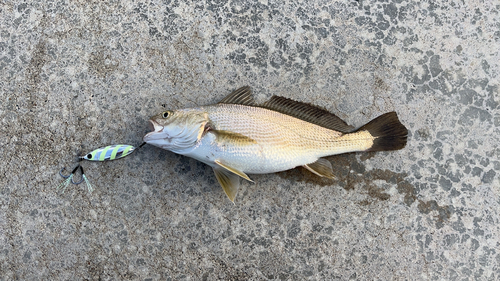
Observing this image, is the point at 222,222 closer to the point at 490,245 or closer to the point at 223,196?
the point at 223,196

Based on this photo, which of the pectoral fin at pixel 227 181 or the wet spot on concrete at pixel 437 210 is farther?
the wet spot on concrete at pixel 437 210

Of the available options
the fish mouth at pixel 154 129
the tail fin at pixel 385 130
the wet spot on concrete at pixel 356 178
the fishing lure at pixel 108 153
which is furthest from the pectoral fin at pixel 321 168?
the fishing lure at pixel 108 153

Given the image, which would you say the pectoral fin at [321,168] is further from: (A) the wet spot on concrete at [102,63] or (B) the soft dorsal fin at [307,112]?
(A) the wet spot on concrete at [102,63]

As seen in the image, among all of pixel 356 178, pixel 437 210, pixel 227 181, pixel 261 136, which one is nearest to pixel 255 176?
pixel 227 181

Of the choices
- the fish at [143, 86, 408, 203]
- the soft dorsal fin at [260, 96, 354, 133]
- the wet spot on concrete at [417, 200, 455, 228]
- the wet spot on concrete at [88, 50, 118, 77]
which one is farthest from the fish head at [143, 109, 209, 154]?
the wet spot on concrete at [417, 200, 455, 228]

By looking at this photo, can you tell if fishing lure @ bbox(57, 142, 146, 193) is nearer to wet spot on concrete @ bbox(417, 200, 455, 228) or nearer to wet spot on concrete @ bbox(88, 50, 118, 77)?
wet spot on concrete @ bbox(88, 50, 118, 77)

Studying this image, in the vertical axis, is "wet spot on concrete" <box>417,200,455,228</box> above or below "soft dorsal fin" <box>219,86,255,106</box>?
below

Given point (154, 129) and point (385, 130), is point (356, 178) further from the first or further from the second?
point (154, 129)

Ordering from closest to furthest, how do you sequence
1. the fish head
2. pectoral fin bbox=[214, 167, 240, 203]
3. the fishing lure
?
the fish head < pectoral fin bbox=[214, 167, 240, 203] < the fishing lure
